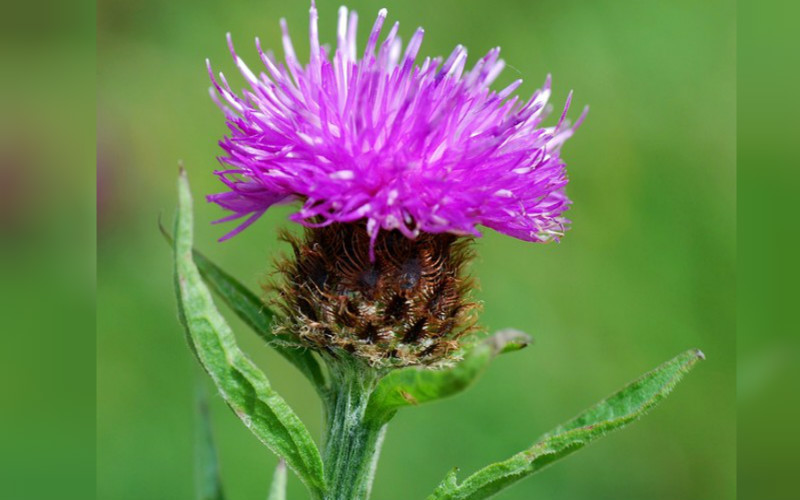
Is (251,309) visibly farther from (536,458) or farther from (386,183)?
(536,458)

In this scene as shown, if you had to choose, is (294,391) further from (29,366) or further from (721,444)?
(29,366)

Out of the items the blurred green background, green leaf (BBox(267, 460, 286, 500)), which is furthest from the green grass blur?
the blurred green background

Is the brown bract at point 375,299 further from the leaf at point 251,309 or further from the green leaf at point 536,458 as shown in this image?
the green leaf at point 536,458

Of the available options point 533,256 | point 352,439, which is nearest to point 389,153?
point 352,439

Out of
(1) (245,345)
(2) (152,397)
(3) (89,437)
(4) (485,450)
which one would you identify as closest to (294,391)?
(1) (245,345)

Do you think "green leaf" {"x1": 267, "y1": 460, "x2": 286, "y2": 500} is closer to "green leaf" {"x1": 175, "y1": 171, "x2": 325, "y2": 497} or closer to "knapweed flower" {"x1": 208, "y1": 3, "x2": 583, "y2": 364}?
"green leaf" {"x1": 175, "y1": 171, "x2": 325, "y2": 497}

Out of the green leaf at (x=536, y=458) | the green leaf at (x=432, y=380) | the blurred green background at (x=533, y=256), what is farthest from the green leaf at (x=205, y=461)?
the blurred green background at (x=533, y=256)
